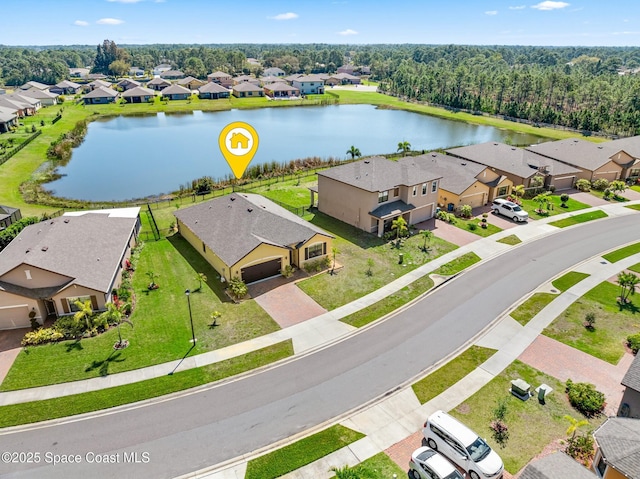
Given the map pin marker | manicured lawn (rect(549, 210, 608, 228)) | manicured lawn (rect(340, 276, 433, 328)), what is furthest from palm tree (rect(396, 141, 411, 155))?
manicured lawn (rect(340, 276, 433, 328))

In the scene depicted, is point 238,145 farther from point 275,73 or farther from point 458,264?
point 275,73

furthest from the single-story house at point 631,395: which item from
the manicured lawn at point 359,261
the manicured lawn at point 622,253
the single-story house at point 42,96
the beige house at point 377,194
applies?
the single-story house at point 42,96

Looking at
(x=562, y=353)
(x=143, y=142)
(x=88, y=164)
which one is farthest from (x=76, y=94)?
(x=562, y=353)

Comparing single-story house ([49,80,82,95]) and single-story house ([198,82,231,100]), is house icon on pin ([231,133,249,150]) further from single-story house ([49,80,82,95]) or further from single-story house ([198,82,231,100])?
single-story house ([49,80,82,95])

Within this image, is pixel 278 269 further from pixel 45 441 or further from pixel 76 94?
pixel 76 94

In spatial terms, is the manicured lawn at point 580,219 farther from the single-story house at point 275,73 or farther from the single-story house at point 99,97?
the single-story house at point 275,73

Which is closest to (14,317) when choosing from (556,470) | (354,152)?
(556,470)
